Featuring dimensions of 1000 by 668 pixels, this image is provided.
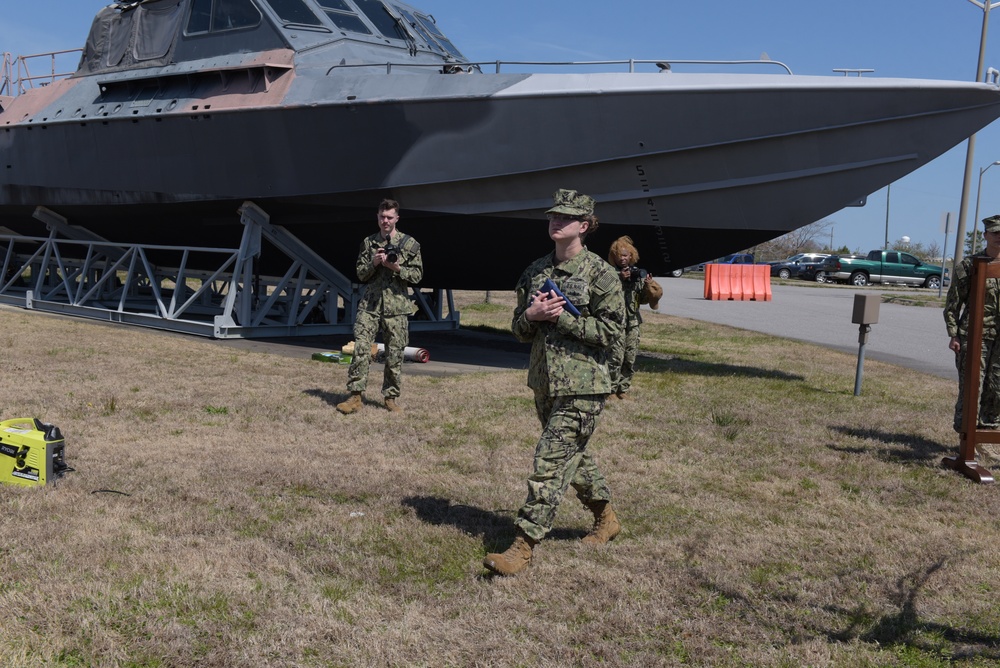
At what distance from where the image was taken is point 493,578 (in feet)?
14.3

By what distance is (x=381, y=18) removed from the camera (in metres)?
12.2

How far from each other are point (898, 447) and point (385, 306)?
434 cm

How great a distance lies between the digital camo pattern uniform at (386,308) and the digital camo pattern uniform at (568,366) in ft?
11.7

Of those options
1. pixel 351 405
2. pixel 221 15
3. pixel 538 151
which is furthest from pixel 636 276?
pixel 221 15

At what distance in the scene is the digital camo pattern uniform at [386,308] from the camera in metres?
8.02

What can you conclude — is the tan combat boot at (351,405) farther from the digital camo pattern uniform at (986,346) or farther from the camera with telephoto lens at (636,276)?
the digital camo pattern uniform at (986,346)

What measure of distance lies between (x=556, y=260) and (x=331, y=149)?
698 centimetres

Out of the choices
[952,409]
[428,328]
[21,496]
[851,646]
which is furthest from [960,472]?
[428,328]

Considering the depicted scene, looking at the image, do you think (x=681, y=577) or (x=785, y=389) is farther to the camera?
(x=785, y=389)

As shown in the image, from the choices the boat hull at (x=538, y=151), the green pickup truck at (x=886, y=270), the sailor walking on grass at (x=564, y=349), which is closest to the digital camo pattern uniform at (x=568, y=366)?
the sailor walking on grass at (x=564, y=349)

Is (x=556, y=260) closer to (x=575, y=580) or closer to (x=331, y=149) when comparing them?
(x=575, y=580)

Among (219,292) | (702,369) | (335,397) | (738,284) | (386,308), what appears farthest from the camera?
(738,284)

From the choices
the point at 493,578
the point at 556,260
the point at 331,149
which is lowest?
the point at 493,578

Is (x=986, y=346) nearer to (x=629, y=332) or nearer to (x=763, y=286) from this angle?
(x=629, y=332)
